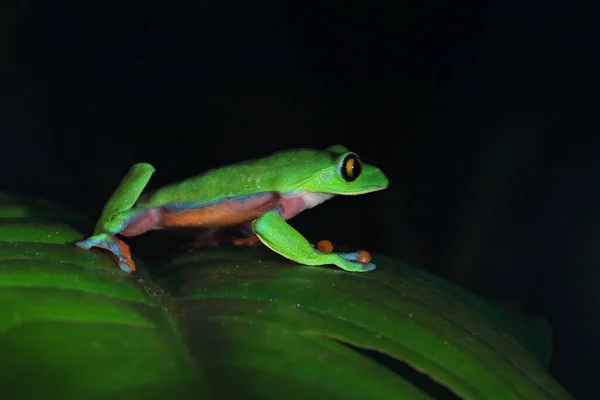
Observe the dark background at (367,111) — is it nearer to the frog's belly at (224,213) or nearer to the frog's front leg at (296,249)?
the frog's belly at (224,213)

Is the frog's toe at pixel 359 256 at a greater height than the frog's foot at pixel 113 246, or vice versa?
the frog's foot at pixel 113 246

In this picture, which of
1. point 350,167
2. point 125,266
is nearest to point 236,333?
point 125,266

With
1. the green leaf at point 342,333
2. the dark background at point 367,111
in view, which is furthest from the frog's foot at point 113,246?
the dark background at point 367,111

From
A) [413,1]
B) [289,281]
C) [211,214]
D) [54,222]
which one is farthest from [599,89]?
[54,222]

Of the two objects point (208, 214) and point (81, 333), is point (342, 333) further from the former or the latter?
point (208, 214)

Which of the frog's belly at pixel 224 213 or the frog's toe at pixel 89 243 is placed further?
the frog's belly at pixel 224 213

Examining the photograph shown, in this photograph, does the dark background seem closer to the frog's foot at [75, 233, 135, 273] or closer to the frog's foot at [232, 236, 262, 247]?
the frog's foot at [232, 236, 262, 247]

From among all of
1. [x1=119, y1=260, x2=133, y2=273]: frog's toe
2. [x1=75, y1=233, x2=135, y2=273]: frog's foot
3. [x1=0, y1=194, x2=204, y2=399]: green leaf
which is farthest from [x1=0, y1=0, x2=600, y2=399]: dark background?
[x1=0, y1=194, x2=204, y2=399]: green leaf
